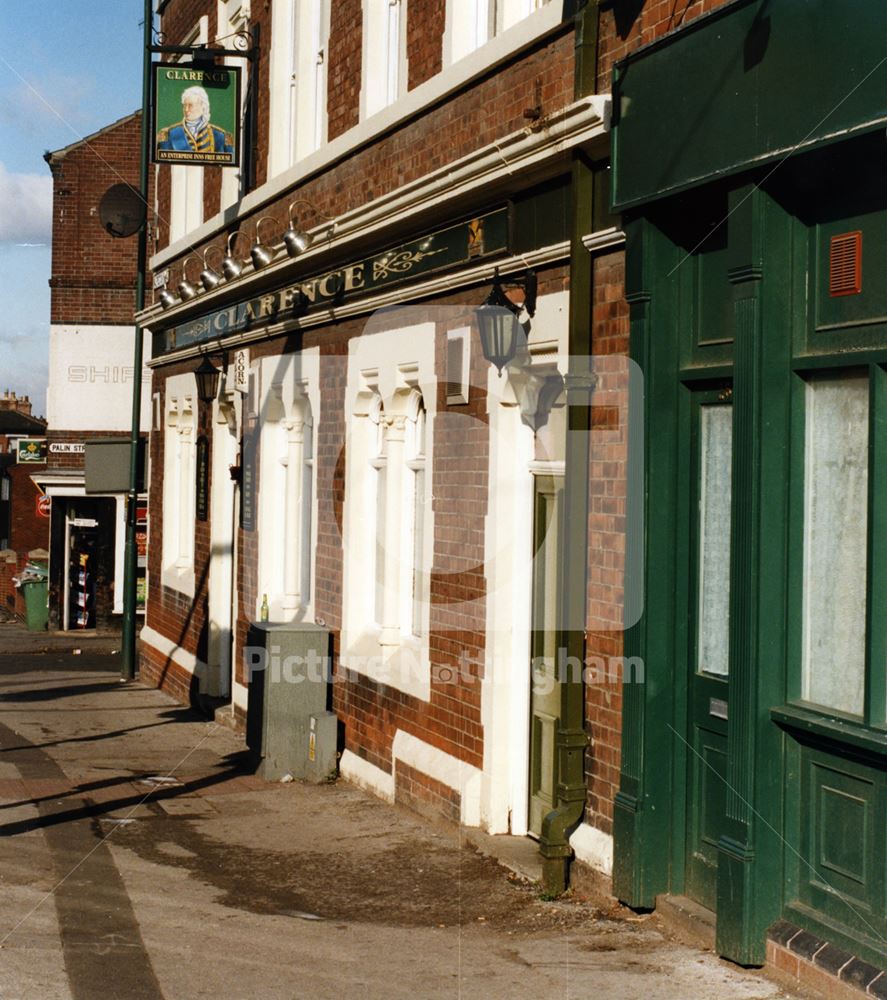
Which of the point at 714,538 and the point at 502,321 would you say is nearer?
the point at 714,538

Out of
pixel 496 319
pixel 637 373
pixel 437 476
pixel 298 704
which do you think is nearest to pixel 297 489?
pixel 298 704

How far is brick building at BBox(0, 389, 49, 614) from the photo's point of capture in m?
37.1

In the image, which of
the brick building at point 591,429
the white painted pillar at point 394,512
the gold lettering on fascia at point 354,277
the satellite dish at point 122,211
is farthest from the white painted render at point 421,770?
the satellite dish at point 122,211

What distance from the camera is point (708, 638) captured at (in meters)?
7.11

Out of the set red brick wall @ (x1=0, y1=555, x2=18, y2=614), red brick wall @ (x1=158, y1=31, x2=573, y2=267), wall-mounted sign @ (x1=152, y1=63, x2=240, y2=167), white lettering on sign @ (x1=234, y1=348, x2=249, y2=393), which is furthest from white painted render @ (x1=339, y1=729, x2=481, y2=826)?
red brick wall @ (x1=0, y1=555, x2=18, y2=614)

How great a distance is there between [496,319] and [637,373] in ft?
5.68

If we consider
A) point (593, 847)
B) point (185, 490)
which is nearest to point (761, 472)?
point (593, 847)

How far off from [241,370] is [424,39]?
225 inches

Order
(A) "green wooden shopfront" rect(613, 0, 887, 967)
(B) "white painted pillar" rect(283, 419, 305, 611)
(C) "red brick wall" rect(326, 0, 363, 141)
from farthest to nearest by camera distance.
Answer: (B) "white painted pillar" rect(283, 419, 305, 611), (C) "red brick wall" rect(326, 0, 363, 141), (A) "green wooden shopfront" rect(613, 0, 887, 967)

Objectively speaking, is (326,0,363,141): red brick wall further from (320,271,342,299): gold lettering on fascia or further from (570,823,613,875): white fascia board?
(570,823,613,875): white fascia board

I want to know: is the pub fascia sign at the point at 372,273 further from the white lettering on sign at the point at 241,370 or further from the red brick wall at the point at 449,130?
the red brick wall at the point at 449,130

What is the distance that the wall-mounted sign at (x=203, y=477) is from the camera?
17578 millimetres

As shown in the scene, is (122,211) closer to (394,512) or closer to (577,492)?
(394,512)

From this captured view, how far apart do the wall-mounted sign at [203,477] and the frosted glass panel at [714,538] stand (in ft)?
36.5
